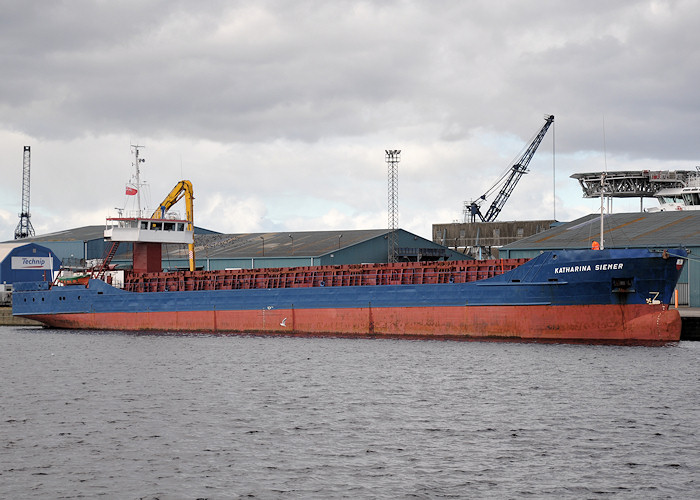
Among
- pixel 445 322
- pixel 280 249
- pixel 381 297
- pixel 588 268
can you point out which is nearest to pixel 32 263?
pixel 280 249

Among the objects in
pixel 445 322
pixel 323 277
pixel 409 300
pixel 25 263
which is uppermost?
pixel 25 263

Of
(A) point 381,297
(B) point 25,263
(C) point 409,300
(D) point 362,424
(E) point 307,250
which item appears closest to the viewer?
(D) point 362,424

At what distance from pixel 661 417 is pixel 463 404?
19.5ft

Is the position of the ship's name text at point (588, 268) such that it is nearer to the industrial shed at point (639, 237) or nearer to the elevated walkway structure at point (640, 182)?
the industrial shed at point (639, 237)

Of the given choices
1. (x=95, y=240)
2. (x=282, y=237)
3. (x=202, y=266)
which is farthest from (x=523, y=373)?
(x=95, y=240)

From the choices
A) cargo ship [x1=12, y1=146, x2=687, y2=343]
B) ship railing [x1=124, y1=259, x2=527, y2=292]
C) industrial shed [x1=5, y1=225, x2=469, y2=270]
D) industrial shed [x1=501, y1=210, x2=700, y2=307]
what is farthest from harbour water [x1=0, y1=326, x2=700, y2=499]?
industrial shed [x1=5, y1=225, x2=469, y2=270]

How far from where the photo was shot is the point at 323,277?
48.0 metres

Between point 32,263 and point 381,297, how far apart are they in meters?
50.6

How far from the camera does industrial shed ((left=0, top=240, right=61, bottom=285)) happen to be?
79812 mm

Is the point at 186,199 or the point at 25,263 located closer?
the point at 186,199

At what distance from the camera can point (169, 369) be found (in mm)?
34969

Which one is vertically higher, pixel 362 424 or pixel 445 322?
pixel 445 322

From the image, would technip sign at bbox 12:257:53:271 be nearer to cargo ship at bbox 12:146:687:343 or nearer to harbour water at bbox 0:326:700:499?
cargo ship at bbox 12:146:687:343

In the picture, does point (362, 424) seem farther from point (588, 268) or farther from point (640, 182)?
point (640, 182)
